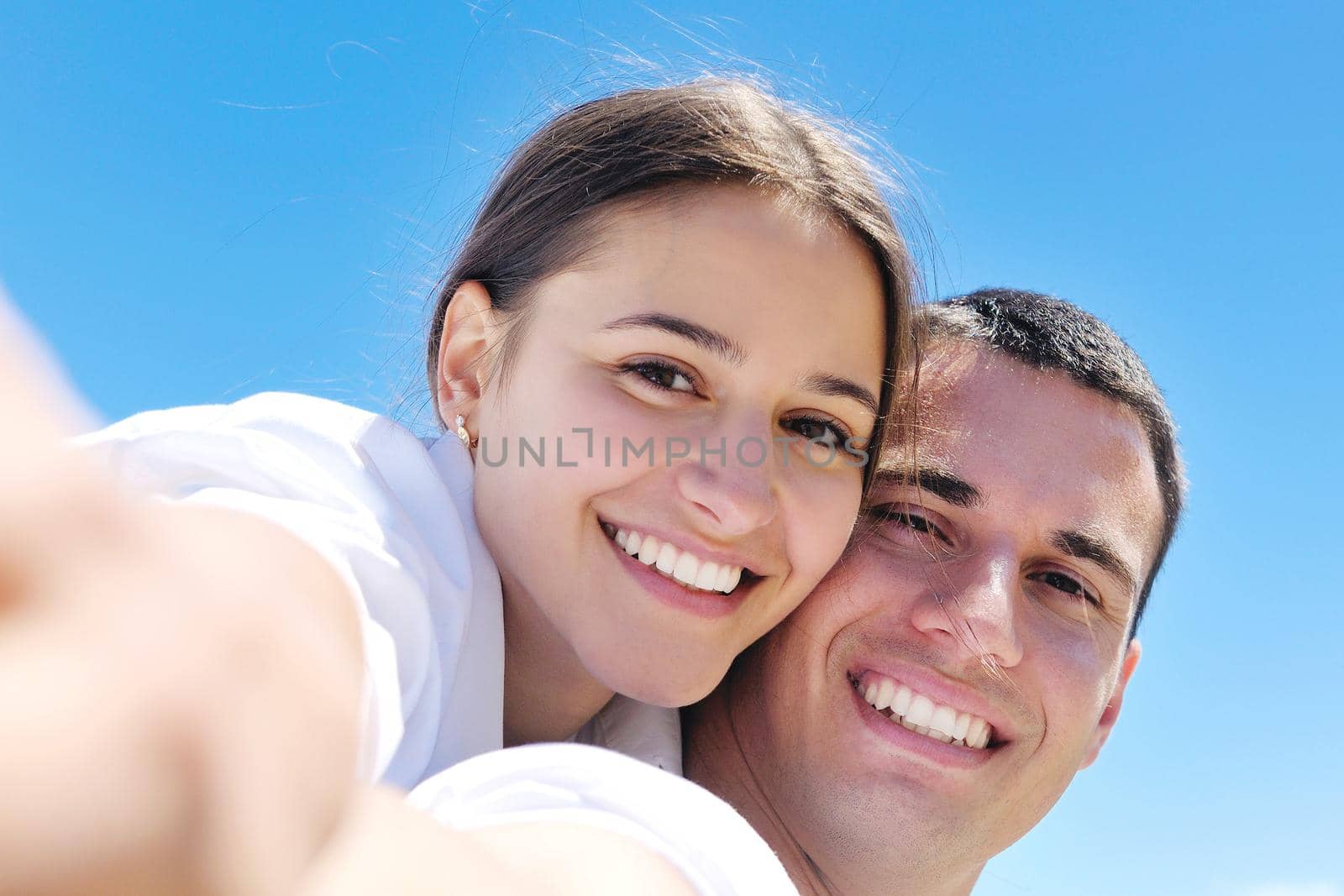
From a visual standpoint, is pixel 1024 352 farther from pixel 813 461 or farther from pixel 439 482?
pixel 439 482

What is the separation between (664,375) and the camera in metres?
1.97

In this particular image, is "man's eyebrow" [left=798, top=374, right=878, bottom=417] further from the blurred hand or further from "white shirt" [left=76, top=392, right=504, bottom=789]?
the blurred hand

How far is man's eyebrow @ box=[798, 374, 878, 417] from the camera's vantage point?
1.98 meters

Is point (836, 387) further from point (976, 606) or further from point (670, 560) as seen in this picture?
point (976, 606)

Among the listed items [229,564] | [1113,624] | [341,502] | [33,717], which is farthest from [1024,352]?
[33,717]

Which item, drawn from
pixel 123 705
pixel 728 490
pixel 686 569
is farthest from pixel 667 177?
pixel 123 705

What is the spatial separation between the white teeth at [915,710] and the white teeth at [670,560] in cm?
74

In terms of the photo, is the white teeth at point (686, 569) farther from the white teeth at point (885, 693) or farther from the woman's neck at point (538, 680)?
the white teeth at point (885, 693)

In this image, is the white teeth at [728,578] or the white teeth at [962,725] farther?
the white teeth at [962,725]

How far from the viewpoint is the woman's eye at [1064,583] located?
106 inches

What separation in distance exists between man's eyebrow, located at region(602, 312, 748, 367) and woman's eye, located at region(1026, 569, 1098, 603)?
1218 mm

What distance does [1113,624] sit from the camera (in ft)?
9.29

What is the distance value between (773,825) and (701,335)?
130cm

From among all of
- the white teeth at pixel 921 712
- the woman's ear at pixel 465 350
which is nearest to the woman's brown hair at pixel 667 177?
the woman's ear at pixel 465 350
